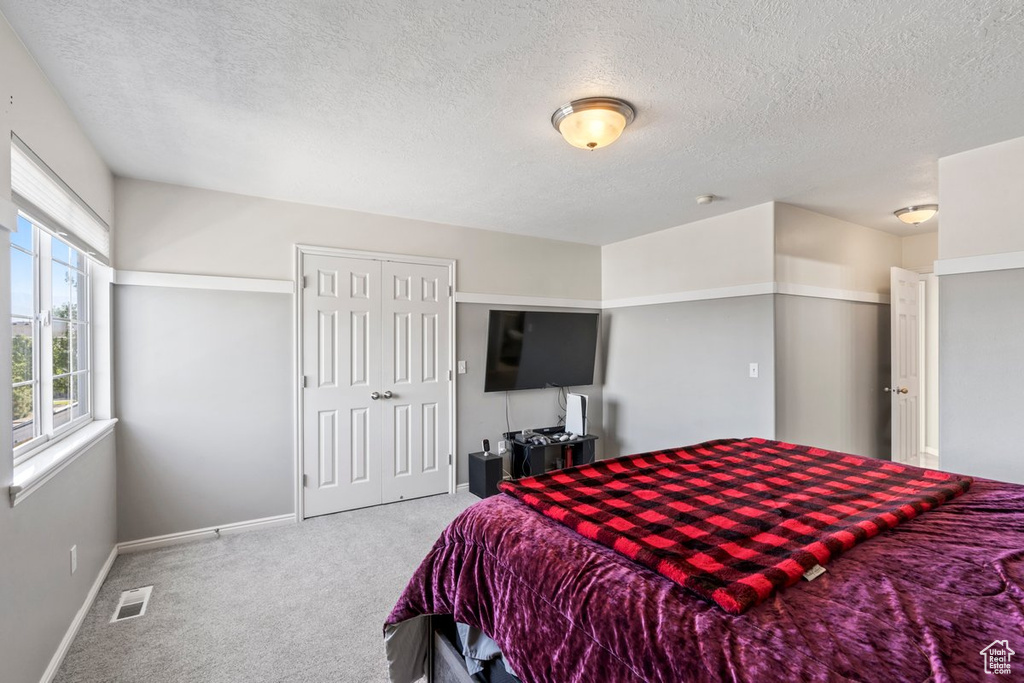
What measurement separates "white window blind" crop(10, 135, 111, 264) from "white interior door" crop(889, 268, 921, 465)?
5.67 metres

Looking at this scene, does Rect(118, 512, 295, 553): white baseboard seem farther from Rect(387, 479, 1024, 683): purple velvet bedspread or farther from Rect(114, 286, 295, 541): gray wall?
Rect(387, 479, 1024, 683): purple velvet bedspread

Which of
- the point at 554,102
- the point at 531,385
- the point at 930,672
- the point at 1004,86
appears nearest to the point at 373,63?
the point at 554,102

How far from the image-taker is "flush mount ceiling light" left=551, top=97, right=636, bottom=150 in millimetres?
2051

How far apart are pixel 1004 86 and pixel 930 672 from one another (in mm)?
2379

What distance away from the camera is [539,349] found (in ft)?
14.6

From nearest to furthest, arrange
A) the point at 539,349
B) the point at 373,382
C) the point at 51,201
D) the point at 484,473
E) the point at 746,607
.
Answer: the point at 746,607
the point at 51,201
the point at 373,382
the point at 484,473
the point at 539,349

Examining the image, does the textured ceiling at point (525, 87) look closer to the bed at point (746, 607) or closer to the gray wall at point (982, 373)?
the gray wall at point (982, 373)

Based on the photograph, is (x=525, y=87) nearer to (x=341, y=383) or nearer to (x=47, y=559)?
(x=341, y=383)

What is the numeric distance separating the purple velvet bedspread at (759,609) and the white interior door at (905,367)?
305cm

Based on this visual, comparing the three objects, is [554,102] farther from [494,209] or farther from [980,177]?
[980,177]

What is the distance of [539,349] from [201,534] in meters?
2.98

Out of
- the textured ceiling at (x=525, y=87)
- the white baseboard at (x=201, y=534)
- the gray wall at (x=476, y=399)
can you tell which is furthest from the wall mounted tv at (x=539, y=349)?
the white baseboard at (x=201, y=534)

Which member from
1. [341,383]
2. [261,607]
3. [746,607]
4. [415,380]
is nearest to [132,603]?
[261,607]

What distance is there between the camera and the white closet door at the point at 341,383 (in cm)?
356
